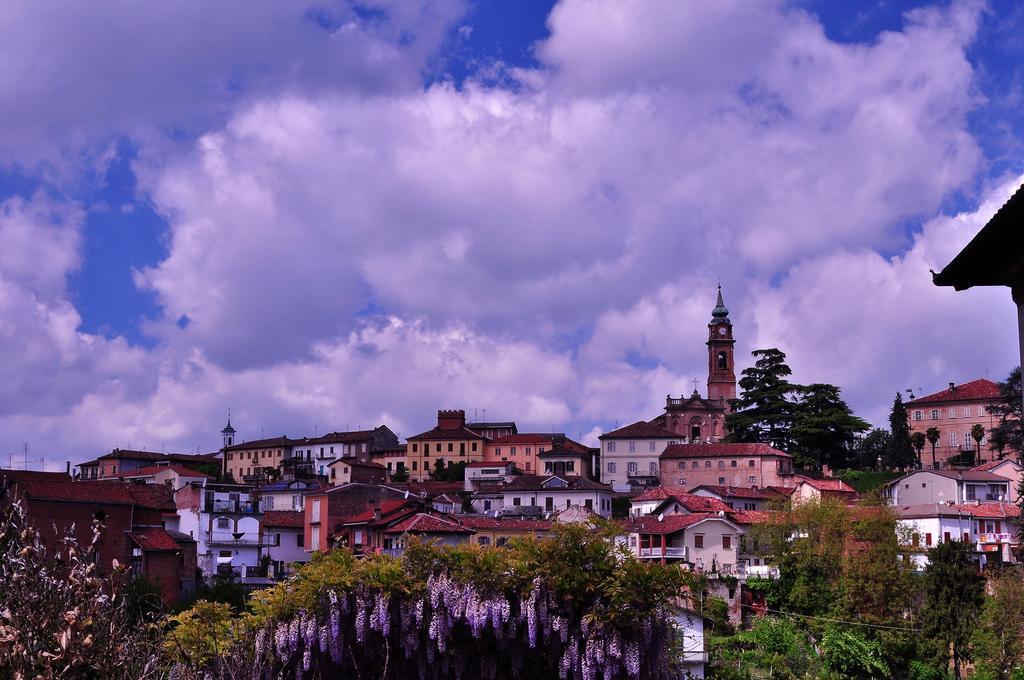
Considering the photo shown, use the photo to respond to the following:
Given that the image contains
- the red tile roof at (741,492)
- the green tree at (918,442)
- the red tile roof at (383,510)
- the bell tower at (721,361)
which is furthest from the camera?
the bell tower at (721,361)

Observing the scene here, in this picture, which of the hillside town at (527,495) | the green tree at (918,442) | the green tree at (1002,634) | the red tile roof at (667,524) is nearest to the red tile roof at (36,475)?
the hillside town at (527,495)

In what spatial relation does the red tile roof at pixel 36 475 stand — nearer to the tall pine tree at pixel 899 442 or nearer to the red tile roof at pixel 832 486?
the red tile roof at pixel 832 486

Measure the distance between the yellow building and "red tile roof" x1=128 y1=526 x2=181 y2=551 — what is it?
52.1 m

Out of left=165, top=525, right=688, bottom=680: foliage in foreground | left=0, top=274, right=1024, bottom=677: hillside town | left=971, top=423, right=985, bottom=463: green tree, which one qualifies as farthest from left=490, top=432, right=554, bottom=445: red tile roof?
left=165, top=525, right=688, bottom=680: foliage in foreground

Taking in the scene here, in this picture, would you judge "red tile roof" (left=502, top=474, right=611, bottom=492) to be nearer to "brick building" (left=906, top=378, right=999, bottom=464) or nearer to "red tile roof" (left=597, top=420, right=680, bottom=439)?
"red tile roof" (left=597, top=420, right=680, bottom=439)

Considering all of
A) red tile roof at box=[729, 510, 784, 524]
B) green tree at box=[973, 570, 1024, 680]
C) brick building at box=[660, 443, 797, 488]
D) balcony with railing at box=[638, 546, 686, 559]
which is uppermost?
brick building at box=[660, 443, 797, 488]

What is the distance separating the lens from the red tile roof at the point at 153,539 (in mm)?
55156

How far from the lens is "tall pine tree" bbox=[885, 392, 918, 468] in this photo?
9688 cm

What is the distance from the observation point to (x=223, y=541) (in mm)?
68312

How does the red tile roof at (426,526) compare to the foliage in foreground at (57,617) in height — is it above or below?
above

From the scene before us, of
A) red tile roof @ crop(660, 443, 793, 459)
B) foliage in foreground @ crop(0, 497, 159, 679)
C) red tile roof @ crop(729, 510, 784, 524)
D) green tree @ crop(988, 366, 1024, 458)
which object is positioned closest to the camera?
foliage in foreground @ crop(0, 497, 159, 679)

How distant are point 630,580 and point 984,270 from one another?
15.1 meters

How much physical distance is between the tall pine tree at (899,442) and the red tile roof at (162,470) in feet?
187

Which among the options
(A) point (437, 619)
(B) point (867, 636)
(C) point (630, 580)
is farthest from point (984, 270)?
(B) point (867, 636)
